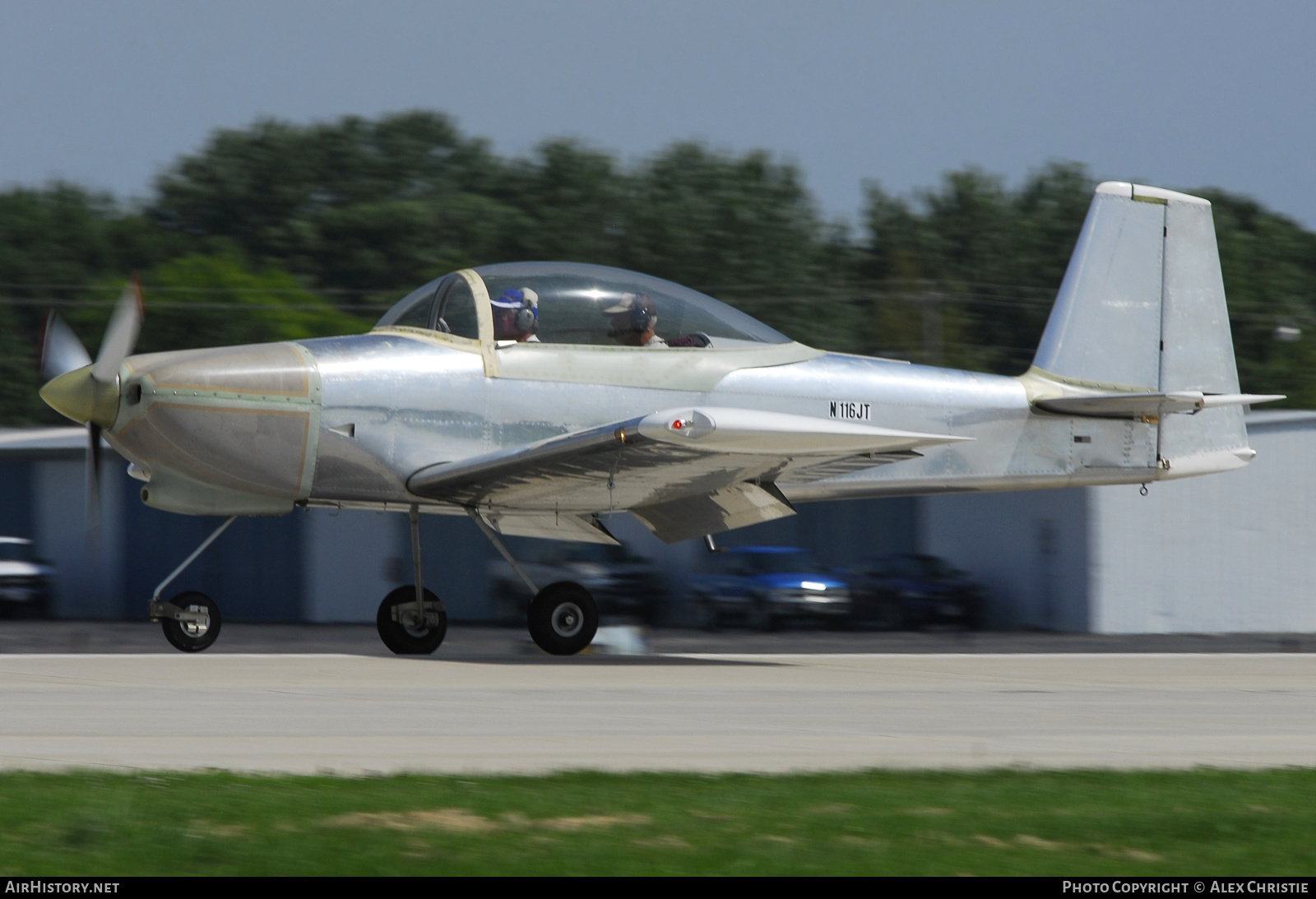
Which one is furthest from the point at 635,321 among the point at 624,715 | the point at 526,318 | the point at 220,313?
the point at 220,313

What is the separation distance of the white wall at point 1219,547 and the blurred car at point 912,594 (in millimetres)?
2009

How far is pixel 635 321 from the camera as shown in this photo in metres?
13.2

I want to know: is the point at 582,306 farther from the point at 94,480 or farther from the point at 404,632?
the point at 94,480

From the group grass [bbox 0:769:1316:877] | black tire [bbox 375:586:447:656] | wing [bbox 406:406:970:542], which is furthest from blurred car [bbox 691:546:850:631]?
grass [bbox 0:769:1316:877]

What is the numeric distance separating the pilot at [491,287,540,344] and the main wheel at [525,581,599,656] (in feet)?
7.42

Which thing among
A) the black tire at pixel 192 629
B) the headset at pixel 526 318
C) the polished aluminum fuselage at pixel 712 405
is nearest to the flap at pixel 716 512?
the polished aluminum fuselage at pixel 712 405

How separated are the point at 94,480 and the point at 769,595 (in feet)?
41.7

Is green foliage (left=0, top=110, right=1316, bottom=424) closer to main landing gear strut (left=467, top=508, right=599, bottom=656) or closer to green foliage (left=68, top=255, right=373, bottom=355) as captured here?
Answer: green foliage (left=68, top=255, right=373, bottom=355)

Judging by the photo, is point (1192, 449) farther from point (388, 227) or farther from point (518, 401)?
point (388, 227)

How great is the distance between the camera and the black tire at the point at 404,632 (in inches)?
547

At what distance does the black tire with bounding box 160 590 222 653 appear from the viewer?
13.2 m

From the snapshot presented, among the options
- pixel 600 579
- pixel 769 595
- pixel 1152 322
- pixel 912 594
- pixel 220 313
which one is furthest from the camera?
pixel 220 313

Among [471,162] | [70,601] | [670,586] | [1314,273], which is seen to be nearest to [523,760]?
[670,586]

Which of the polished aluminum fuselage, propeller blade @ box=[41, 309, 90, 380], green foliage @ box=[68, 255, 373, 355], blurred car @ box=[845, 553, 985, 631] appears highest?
green foliage @ box=[68, 255, 373, 355]
